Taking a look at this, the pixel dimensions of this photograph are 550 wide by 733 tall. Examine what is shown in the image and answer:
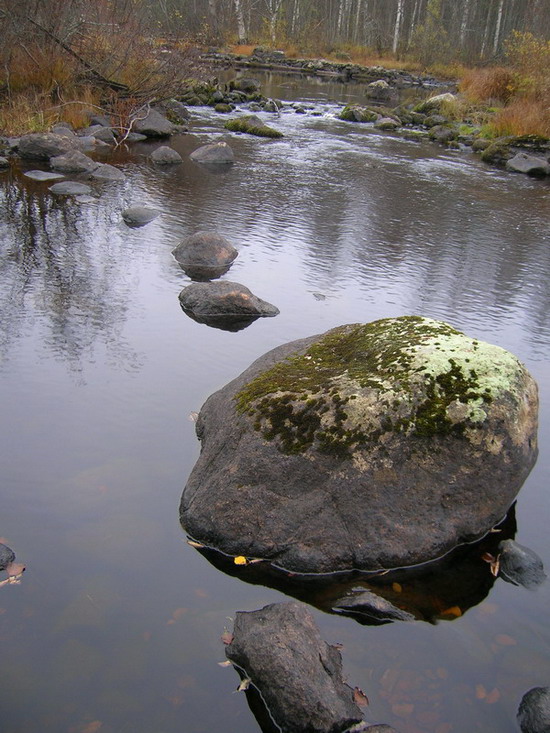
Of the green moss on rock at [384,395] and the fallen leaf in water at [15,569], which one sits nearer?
the fallen leaf in water at [15,569]

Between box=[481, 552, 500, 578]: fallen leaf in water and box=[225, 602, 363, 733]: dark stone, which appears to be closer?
box=[225, 602, 363, 733]: dark stone

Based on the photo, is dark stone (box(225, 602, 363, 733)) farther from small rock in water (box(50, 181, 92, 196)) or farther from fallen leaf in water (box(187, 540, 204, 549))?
small rock in water (box(50, 181, 92, 196))

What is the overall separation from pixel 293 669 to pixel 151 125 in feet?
55.8

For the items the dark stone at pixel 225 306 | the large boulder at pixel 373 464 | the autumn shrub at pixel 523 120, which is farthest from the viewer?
the autumn shrub at pixel 523 120

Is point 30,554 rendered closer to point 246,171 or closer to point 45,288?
point 45,288

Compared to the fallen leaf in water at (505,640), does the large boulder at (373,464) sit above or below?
above

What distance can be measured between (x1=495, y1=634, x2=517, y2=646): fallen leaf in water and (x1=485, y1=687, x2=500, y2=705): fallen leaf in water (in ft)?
1.11

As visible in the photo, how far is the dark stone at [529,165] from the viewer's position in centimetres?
1688

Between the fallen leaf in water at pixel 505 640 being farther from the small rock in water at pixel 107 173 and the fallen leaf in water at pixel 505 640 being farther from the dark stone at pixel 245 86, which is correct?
the dark stone at pixel 245 86

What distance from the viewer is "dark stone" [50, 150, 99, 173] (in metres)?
13.6

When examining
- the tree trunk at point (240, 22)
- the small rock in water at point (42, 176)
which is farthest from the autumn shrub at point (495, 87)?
the tree trunk at point (240, 22)

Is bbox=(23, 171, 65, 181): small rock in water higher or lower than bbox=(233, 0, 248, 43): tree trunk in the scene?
lower

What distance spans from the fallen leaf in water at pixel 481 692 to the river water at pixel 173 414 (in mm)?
10

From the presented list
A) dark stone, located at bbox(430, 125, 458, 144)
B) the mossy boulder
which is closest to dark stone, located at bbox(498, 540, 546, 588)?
the mossy boulder
